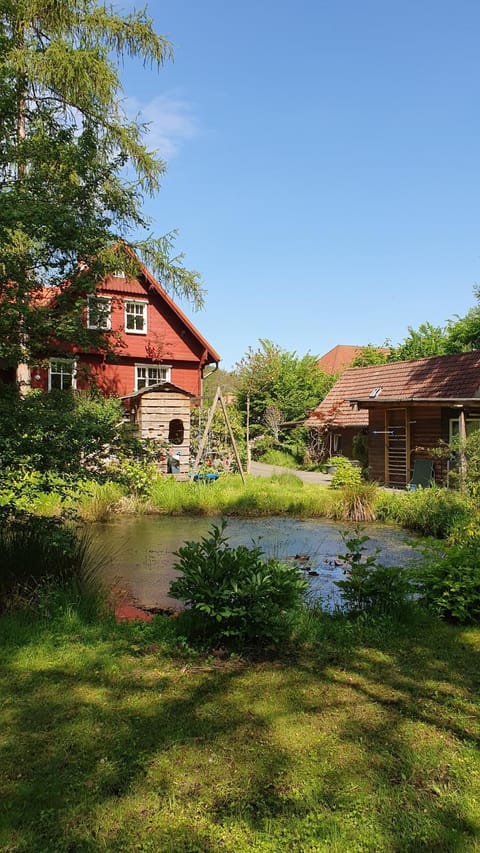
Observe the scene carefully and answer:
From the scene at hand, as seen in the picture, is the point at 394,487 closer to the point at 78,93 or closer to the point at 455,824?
the point at 78,93

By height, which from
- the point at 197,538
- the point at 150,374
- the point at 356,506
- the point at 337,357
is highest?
the point at 337,357

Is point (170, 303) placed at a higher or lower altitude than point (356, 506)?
higher

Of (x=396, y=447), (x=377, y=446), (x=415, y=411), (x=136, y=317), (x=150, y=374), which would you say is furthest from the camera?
(x=150, y=374)

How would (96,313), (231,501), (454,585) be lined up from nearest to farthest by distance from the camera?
(454,585) → (96,313) → (231,501)

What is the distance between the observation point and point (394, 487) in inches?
788

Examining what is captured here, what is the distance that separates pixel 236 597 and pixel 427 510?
805 centimetres

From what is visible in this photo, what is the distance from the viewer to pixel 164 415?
1786 cm

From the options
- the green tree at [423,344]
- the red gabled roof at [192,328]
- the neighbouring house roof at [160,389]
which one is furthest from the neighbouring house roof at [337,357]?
the neighbouring house roof at [160,389]

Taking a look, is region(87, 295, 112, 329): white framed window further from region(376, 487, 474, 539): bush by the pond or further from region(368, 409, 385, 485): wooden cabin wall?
region(368, 409, 385, 485): wooden cabin wall

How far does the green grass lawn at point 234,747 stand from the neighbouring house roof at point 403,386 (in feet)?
45.8

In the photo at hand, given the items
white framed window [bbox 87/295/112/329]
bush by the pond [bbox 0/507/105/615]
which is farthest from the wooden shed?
bush by the pond [bbox 0/507/105/615]

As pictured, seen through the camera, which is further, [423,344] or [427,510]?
[423,344]

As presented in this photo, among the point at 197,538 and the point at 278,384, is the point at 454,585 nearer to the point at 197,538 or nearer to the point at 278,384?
the point at 197,538

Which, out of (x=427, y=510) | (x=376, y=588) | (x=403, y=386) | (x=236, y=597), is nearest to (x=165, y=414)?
(x=427, y=510)
